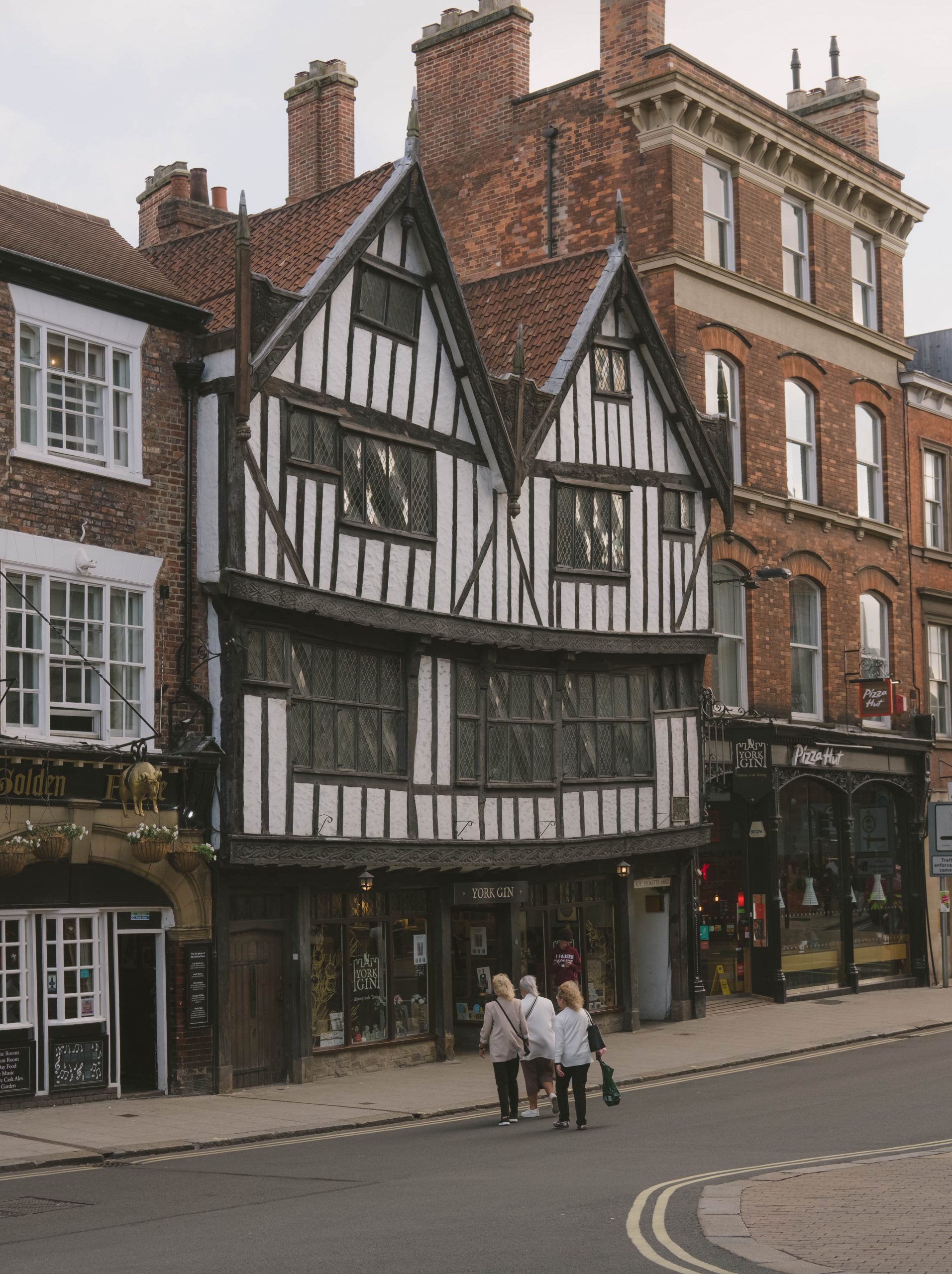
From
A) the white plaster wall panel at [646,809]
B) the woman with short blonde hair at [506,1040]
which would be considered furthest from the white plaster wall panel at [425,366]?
the woman with short blonde hair at [506,1040]

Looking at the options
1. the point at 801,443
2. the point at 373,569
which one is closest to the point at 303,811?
the point at 373,569

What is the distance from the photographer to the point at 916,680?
34938 millimetres

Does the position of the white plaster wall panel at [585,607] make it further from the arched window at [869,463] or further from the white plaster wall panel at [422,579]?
the arched window at [869,463]

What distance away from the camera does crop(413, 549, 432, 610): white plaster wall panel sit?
22938mm

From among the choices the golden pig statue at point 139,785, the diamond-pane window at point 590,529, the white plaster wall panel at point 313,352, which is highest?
the white plaster wall panel at point 313,352

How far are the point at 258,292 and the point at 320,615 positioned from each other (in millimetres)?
4110

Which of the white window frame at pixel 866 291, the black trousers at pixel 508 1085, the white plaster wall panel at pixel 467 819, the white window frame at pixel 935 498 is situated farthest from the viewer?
the white window frame at pixel 935 498

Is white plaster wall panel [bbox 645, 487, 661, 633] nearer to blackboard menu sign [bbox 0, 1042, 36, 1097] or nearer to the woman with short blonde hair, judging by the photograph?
the woman with short blonde hair

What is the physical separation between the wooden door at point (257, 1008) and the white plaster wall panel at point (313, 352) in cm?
710

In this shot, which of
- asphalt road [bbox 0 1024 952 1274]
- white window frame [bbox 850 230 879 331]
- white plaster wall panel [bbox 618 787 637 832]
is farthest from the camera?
white window frame [bbox 850 230 879 331]

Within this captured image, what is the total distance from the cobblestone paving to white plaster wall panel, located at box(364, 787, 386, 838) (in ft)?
34.9

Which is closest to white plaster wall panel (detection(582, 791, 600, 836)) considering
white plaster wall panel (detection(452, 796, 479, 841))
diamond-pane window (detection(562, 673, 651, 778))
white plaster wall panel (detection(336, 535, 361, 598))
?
diamond-pane window (detection(562, 673, 651, 778))

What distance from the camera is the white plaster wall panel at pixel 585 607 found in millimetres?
25594

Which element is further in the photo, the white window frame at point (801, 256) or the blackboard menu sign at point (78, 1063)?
the white window frame at point (801, 256)
